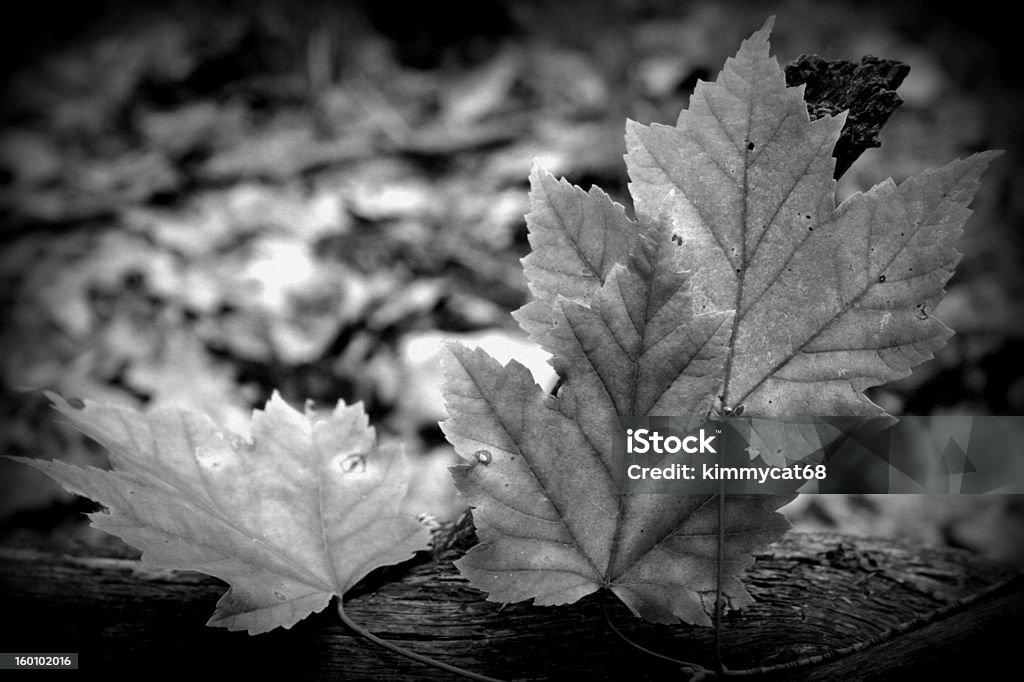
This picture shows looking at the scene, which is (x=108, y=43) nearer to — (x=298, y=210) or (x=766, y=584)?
(x=298, y=210)

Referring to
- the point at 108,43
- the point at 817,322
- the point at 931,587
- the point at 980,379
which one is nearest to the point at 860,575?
the point at 931,587

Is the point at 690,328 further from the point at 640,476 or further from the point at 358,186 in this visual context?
the point at 358,186

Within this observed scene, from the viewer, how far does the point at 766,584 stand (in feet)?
1.56

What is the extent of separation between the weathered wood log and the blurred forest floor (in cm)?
56

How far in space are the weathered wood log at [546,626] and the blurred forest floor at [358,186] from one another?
0.56m

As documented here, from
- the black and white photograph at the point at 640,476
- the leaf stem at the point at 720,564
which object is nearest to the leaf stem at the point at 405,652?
the black and white photograph at the point at 640,476

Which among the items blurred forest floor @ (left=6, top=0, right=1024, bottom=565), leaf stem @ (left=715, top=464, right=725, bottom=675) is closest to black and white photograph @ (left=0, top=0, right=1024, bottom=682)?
leaf stem @ (left=715, top=464, right=725, bottom=675)

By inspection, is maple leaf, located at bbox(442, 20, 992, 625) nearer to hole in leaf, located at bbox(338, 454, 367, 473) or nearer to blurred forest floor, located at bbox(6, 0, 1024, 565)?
hole in leaf, located at bbox(338, 454, 367, 473)

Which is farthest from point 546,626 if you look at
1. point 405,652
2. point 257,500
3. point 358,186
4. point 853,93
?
point 358,186

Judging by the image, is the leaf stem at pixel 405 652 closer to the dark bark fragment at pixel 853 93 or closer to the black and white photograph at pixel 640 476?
the black and white photograph at pixel 640 476

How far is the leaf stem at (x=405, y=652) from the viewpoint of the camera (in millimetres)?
418

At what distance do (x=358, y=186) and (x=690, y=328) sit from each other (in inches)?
50.1

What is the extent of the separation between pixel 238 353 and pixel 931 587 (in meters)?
1.09

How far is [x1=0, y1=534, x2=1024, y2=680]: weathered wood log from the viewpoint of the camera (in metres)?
0.42
